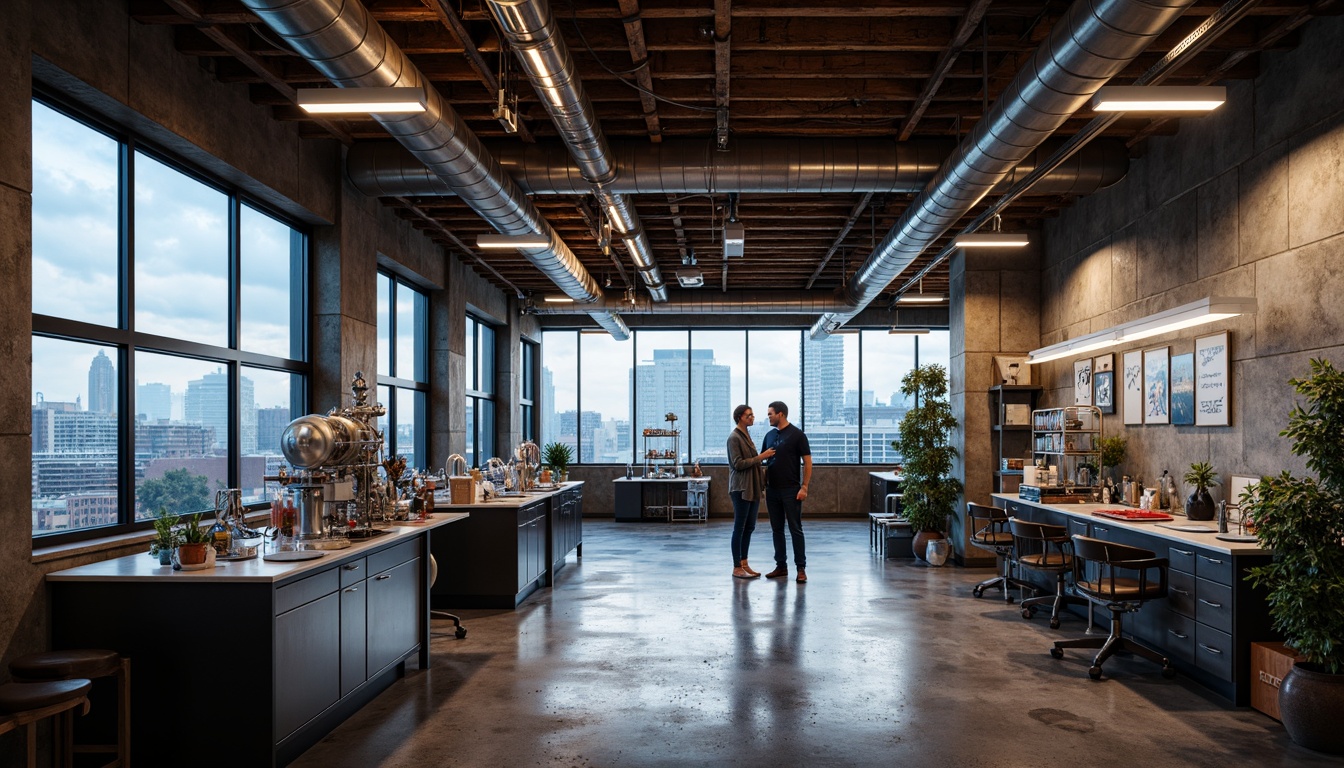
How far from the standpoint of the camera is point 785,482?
9008mm

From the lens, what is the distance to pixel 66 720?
3580 millimetres

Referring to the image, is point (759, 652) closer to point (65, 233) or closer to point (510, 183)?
point (510, 183)

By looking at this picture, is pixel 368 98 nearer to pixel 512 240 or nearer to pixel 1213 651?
pixel 512 240

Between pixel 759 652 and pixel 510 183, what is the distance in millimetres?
3919

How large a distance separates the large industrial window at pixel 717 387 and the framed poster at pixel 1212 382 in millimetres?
10120

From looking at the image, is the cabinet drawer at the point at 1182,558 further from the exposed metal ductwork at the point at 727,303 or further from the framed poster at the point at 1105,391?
the exposed metal ductwork at the point at 727,303

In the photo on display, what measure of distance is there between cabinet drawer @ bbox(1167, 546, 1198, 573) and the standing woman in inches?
158

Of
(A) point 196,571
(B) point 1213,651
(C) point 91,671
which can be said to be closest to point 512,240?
(A) point 196,571

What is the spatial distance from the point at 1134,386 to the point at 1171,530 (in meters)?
2.30

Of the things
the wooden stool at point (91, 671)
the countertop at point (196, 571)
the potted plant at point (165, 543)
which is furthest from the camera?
the potted plant at point (165, 543)

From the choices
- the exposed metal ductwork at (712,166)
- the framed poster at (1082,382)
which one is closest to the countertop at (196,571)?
the exposed metal ductwork at (712,166)

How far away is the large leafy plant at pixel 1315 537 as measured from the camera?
13.5ft

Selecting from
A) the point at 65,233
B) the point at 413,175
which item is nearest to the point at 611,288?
the point at 413,175

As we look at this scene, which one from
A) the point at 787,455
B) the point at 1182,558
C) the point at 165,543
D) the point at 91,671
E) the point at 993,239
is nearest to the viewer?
the point at 91,671
